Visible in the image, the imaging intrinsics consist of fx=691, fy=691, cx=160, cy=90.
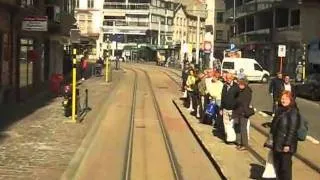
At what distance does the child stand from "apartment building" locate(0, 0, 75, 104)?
919 cm

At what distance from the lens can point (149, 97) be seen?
35.8 metres

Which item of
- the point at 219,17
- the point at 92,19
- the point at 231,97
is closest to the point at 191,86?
the point at 231,97

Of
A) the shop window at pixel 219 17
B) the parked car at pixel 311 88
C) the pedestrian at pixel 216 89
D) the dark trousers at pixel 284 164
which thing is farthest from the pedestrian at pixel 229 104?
the shop window at pixel 219 17

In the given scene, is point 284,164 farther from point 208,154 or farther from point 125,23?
point 125,23

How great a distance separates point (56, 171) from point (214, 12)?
105325 millimetres

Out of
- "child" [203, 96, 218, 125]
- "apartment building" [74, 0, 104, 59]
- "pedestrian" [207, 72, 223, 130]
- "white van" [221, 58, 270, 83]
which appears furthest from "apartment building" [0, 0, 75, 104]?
"apartment building" [74, 0, 104, 59]

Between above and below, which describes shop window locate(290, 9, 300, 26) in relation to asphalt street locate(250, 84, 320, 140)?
above

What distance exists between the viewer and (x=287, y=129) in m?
10.7

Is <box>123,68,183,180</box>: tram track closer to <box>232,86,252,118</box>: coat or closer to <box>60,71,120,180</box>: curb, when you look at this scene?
<box>60,71,120,180</box>: curb

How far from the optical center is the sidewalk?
13.2 m

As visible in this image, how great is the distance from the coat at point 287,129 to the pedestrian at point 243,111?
515 centimetres

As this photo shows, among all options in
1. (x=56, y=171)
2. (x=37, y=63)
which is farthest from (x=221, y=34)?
(x=56, y=171)

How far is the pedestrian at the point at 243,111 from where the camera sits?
635 inches

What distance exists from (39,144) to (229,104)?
4.73 meters
